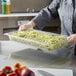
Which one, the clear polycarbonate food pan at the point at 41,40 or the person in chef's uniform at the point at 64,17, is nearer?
the clear polycarbonate food pan at the point at 41,40

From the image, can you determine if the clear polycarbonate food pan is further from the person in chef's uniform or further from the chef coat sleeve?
the chef coat sleeve

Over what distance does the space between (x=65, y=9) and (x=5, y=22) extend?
952 mm

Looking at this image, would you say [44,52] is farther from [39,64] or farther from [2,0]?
[2,0]

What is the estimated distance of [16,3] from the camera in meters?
2.42

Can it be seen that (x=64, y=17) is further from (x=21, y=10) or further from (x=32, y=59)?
(x=21, y=10)

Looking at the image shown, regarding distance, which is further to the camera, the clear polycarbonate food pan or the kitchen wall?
the kitchen wall

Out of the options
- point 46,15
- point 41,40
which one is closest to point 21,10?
point 46,15

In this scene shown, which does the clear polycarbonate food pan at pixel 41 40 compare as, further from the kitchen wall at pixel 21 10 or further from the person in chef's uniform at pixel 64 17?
the kitchen wall at pixel 21 10

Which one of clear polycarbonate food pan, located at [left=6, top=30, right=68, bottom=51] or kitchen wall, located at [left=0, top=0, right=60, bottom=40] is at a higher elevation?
kitchen wall, located at [left=0, top=0, right=60, bottom=40]

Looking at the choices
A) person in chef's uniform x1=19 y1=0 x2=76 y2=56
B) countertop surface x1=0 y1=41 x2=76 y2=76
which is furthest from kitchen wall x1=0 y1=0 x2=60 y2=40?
countertop surface x1=0 y1=41 x2=76 y2=76

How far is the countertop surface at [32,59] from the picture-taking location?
3.78 ft

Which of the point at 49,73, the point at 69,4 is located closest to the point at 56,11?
the point at 69,4

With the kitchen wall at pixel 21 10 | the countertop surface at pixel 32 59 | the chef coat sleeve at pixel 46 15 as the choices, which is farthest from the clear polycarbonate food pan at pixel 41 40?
the kitchen wall at pixel 21 10

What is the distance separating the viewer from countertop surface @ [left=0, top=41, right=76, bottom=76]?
115 centimetres
